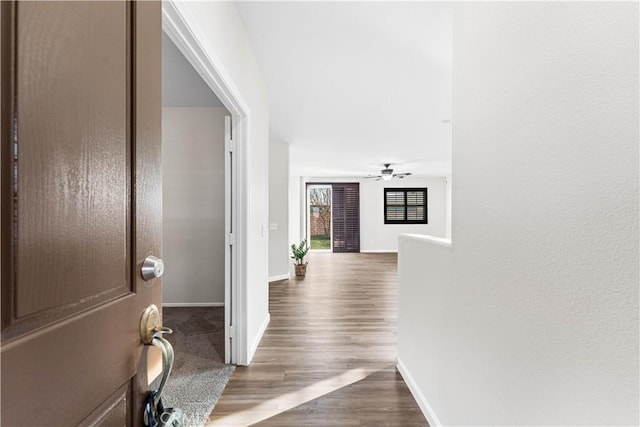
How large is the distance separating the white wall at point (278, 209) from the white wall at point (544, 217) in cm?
415

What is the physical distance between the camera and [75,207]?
462 millimetres

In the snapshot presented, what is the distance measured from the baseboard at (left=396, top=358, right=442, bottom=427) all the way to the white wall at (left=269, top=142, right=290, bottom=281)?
11.3 ft

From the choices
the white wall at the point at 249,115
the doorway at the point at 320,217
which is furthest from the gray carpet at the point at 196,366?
the doorway at the point at 320,217

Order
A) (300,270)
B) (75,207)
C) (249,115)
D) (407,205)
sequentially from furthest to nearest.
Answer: (407,205) → (300,270) → (249,115) → (75,207)

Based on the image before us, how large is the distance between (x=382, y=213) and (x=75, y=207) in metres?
9.74

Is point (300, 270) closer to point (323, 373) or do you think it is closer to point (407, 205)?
point (323, 373)

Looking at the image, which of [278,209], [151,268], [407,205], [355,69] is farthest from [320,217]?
[151,268]

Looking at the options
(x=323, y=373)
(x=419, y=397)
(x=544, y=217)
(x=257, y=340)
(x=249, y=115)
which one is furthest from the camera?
(x=257, y=340)

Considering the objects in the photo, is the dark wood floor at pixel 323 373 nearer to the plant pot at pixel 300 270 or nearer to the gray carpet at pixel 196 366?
the gray carpet at pixel 196 366

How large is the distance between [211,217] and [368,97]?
2328mm

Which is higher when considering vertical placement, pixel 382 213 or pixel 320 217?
pixel 382 213

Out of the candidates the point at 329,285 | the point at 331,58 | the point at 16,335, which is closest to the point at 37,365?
the point at 16,335

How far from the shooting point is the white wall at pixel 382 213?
32.2 ft

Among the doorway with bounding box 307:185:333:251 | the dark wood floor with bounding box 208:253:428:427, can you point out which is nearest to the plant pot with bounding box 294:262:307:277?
the dark wood floor with bounding box 208:253:428:427
